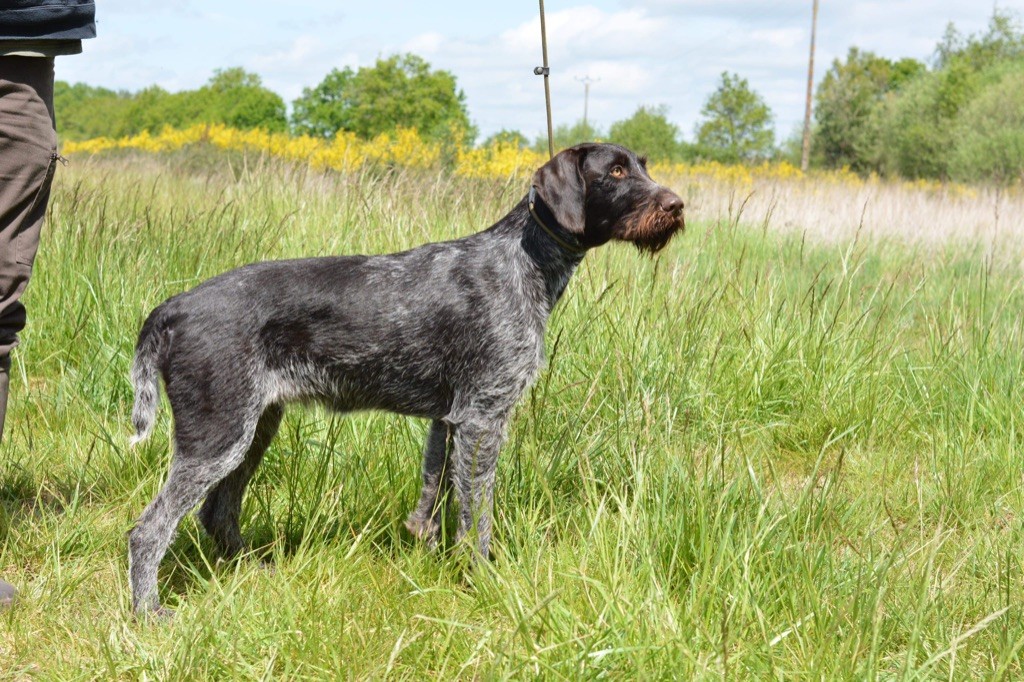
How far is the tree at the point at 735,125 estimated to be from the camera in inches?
2119

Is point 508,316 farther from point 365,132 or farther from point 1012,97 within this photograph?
point 365,132

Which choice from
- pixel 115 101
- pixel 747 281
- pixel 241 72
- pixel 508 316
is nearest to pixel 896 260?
pixel 747 281

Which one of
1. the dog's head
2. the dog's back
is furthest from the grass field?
the dog's head

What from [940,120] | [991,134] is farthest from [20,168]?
[940,120]

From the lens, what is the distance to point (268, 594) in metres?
2.99

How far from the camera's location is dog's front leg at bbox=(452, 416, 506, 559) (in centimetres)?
353


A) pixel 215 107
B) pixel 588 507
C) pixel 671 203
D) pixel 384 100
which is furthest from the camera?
pixel 215 107

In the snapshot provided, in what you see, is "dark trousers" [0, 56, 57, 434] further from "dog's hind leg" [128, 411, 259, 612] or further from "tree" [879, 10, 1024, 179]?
"tree" [879, 10, 1024, 179]

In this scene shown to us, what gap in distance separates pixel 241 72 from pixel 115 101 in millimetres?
25678

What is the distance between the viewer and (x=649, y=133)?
177 ft

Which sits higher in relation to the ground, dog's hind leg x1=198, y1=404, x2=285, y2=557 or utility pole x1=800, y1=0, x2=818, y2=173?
utility pole x1=800, y1=0, x2=818, y2=173

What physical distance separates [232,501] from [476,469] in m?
1.04

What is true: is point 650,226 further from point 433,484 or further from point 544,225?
point 433,484

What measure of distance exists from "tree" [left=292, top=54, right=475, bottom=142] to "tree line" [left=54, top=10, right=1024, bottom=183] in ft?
0.25
